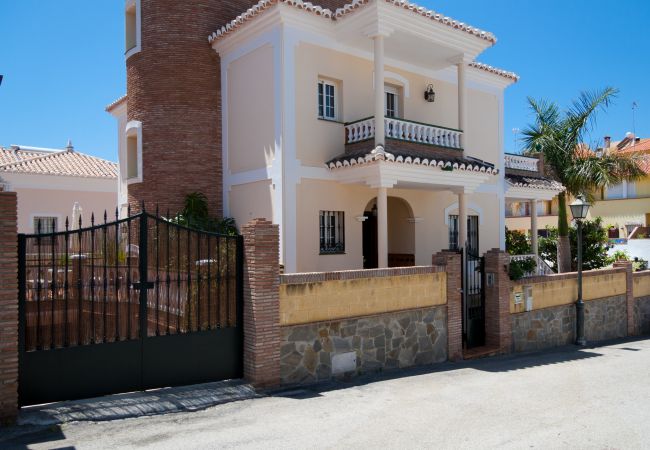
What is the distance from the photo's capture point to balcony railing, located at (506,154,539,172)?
19.7 meters

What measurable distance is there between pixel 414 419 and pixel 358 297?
2.67 m

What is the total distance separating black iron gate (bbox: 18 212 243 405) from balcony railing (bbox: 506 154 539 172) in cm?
1417

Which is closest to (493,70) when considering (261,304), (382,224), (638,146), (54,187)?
(382,224)

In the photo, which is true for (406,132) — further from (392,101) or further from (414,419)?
(414,419)

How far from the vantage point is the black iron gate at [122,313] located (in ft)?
22.1

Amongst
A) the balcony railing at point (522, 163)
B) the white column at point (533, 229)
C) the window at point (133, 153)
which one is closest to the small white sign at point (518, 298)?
the white column at point (533, 229)

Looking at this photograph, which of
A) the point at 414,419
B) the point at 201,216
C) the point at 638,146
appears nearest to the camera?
the point at 414,419

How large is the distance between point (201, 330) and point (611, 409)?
19.9 ft

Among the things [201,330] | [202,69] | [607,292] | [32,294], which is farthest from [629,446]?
[202,69]

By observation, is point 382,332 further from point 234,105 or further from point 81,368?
point 234,105

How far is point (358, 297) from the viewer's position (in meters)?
9.29

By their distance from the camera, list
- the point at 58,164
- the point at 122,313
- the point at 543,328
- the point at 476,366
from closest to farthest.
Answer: the point at 122,313 → the point at 476,366 → the point at 543,328 → the point at 58,164

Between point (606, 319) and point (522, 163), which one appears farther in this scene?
point (522, 163)

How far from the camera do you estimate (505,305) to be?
1231 cm
